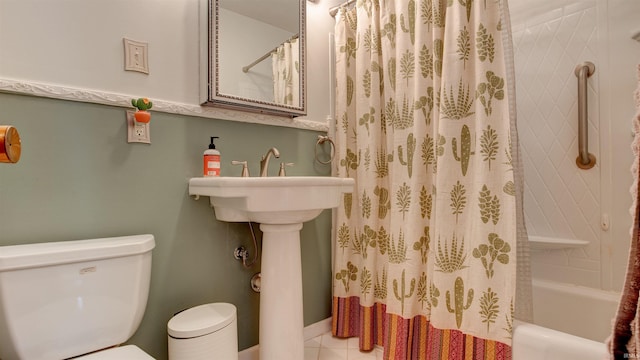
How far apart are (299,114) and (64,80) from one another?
37.5 inches

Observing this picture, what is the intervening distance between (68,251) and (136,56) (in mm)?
753

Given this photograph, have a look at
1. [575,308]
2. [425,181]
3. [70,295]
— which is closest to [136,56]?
[70,295]

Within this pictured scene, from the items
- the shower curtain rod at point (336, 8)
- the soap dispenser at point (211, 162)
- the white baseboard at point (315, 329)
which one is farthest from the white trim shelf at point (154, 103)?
the white baseboard at point (315, 329)

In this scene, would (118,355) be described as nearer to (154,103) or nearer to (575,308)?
(154,103)

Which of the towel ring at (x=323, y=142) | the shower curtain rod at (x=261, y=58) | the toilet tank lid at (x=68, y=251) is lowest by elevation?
the toilet tank lid at (x=68, y=251)

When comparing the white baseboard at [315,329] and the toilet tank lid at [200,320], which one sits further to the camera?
the white baseboard at [315,329]

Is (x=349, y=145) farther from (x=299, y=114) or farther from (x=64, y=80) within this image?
(x=64, y=80)

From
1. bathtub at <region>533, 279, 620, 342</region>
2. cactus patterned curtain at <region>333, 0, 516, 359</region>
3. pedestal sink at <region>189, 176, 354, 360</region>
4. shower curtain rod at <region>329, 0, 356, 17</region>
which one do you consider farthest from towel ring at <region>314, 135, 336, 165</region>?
bathtub at <region>533, 279, 620, 342</region>

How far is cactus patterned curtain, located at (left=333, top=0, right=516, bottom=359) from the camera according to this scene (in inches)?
45.1

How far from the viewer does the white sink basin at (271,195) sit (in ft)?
3.64

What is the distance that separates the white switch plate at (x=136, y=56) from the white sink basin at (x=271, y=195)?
49cm

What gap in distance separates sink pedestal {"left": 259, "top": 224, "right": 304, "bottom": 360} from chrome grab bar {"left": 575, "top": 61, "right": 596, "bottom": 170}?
1.40m

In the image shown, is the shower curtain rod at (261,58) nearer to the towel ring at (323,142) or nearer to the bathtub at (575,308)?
the towel ring at (323,142)

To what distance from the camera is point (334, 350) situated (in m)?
1.59
